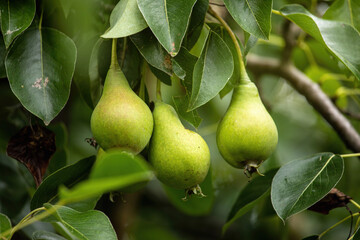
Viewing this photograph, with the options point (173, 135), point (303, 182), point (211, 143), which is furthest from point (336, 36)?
point (211, 143)

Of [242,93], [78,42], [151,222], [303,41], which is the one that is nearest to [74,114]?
[151,222]

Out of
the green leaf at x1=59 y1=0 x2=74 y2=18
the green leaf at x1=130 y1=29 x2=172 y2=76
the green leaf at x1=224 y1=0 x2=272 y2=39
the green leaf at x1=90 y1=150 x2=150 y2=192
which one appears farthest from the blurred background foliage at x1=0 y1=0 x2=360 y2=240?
the green leaf at x1=90 y1=150 x2=150 y2=192

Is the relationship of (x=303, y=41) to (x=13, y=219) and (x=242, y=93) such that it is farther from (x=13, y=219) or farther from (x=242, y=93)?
(x=13, y=219)

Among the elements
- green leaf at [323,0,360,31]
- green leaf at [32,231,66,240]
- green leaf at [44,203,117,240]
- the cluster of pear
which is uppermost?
green leaf at [323,0,360,31]

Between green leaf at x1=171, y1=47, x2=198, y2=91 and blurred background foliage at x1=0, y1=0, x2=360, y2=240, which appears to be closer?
green leaf at x1=171, y1=47, x2=198, y2=91

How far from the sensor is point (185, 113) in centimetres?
97

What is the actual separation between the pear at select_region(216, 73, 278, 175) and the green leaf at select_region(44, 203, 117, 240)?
250 millimetres

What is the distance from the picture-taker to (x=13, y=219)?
126 cm

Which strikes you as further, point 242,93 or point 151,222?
point 151,222

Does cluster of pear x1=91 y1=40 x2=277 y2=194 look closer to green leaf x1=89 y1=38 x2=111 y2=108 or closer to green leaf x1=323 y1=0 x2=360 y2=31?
green leaf x1=89 y1=38 x2=111 y2=108

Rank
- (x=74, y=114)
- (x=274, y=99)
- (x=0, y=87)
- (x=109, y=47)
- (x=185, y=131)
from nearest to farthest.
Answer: (x=185, y=131) < (x=109, y=47) < (x=0, y=87) < (x=74, y=114) < (x=274, y=99)

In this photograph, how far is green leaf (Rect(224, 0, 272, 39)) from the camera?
0.89m

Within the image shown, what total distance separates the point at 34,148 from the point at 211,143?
0.95m

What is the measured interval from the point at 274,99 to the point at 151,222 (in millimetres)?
793
